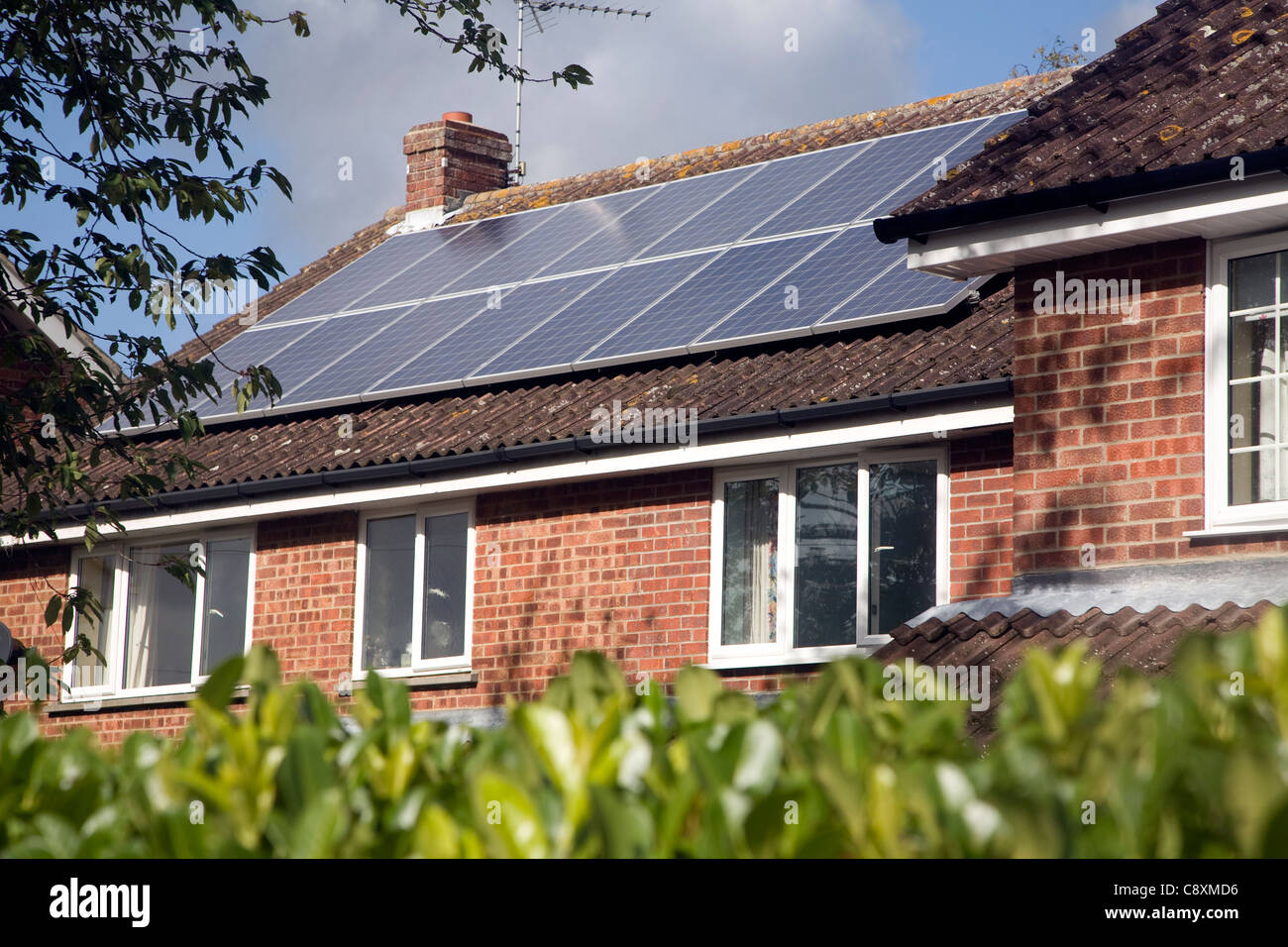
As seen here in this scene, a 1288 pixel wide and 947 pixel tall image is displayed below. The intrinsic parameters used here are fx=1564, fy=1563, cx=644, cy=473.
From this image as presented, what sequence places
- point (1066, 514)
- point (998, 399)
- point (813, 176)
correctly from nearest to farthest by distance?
point (1066, 514) < point (998, 399) < point (813, 176)

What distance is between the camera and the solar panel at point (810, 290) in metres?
13.0

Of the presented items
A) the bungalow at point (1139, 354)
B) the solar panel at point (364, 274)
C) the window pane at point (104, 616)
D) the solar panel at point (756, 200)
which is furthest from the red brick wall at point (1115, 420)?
the solar panel at point (364, 274)

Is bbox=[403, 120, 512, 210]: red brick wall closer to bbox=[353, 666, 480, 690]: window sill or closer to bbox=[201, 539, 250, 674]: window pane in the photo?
bbox=[201, 539, 250, 674]: window pane

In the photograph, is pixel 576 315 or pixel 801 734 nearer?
pixel 801 734

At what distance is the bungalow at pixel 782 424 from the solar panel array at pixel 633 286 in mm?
54

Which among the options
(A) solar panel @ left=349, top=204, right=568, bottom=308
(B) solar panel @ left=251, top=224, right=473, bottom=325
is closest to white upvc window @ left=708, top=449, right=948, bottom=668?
(A) solar panel @ left=349, top=204, right=568, bottom=308

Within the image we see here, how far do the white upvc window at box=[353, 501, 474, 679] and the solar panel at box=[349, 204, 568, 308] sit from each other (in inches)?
152

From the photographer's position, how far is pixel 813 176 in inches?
639

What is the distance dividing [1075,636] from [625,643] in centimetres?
486

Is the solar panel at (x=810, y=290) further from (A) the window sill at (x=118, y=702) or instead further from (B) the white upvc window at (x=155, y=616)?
(A) the window sill at (x=118, y=702)

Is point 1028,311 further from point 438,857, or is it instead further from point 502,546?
point 438,857

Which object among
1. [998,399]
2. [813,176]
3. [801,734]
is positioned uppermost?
[813,176]

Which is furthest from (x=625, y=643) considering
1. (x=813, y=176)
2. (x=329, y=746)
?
(x=329, y=746)

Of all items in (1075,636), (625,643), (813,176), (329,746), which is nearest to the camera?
(329,746)
